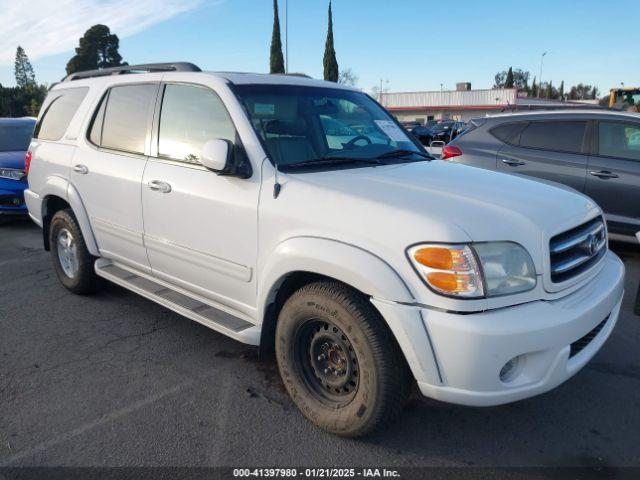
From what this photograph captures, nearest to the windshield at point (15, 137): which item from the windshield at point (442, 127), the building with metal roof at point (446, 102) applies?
the windshield at point (442, 127)

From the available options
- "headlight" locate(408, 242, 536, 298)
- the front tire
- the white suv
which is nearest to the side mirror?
the white suv

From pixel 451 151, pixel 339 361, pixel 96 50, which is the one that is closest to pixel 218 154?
pixel 339 361

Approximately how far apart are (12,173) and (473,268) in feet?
26.3

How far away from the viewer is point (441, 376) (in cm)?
235

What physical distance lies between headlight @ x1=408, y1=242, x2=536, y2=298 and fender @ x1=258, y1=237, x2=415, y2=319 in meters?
0.13

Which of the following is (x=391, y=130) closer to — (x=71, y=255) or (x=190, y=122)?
(x=190, y=122)

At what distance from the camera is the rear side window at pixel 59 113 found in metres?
4.75

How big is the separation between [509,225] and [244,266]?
1457 mm

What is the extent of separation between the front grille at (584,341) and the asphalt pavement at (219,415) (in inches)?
20.9

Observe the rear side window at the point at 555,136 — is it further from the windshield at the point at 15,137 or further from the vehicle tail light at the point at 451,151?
the windshield at the point at 15,137

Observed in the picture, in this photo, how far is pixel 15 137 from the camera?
911 cm

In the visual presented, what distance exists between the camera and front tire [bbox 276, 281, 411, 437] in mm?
2494

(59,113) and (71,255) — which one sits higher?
(59,113)

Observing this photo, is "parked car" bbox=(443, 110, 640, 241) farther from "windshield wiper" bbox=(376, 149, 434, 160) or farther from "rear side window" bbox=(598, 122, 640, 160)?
"windshield wiper" bbox=(376, 149, 434, 160)
